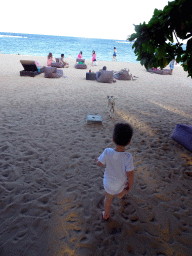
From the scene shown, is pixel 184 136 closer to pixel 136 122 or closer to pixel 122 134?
pixel 136 122

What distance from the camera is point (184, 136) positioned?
14.3 feet

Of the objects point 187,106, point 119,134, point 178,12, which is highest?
point 178,12

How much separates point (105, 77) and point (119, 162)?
9.89 metres

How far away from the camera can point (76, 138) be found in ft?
14.6

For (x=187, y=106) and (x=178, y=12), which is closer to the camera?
(x=178, y=12)

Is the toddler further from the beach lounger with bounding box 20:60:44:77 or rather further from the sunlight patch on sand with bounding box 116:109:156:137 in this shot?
the beach lounger with bounding box 20:60:44:77

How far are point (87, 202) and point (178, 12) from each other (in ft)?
11.0

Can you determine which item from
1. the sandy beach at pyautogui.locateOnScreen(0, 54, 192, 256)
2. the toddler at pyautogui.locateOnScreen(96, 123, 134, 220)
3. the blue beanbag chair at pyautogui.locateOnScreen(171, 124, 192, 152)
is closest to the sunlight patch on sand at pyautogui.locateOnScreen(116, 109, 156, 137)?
the sandy beach at pyautogui.locateOnScreen(0, 54, 192, 256)

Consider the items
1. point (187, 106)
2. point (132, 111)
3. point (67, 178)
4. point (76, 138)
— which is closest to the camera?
point (67, 178)

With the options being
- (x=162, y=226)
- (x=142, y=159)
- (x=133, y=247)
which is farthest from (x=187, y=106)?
(x=133, y=247)

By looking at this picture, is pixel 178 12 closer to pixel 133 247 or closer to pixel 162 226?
pixel 162 226

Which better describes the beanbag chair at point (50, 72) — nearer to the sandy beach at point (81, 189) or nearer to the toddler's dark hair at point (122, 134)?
the sandy beach at point (81, 189)

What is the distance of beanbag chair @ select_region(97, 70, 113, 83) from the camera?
35.8 ft

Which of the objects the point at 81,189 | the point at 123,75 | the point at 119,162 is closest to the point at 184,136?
the point at 81,189
